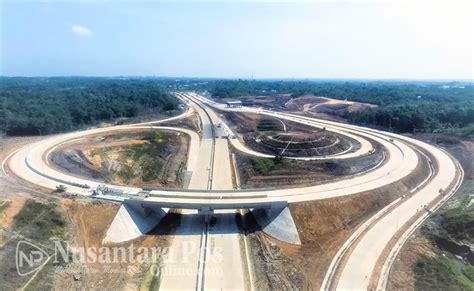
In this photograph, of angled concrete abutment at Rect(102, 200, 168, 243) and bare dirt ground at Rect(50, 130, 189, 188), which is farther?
bare dirt ground at Rect(50, 130, 189, 188)

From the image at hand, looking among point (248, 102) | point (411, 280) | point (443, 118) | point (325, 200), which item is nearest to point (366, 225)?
point (325, 200)

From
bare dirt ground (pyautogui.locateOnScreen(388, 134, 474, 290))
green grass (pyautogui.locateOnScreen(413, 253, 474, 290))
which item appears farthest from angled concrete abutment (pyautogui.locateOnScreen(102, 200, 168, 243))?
green grass (pyautogui.locateOnScreen(413, 253, 474, 290))

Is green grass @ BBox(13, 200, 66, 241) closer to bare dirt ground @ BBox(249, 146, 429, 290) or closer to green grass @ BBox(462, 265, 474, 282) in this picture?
bare dirt ground @ BBox(249, 146, 429, 290)

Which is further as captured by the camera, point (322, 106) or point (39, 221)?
→ point (322, 106)

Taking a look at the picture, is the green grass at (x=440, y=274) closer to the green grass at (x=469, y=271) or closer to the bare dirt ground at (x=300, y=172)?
the green grass at (x=469, y=271)

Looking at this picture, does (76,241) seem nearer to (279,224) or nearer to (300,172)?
(279,224)

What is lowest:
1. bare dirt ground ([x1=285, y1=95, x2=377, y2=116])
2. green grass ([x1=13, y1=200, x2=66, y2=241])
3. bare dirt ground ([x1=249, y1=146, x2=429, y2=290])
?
bare dirt ground ([x1=249, y1=146, x2=429, y2=290])

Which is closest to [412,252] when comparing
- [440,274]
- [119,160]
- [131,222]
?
[440,274]

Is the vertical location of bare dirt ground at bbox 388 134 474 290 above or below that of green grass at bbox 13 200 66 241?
below

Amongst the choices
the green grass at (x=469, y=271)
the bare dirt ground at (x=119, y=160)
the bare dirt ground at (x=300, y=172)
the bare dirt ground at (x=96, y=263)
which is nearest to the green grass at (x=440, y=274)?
the green grass at (x=469, y=271)
